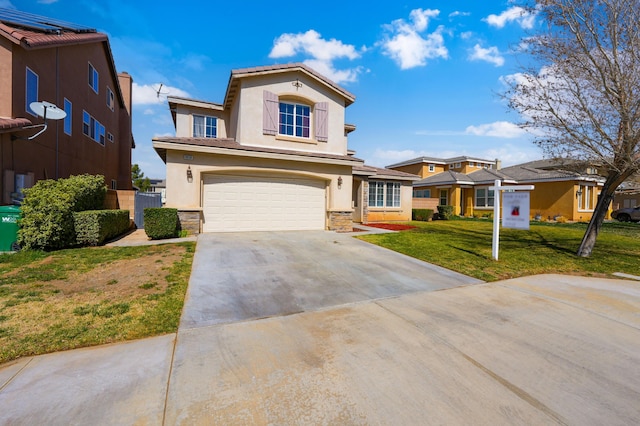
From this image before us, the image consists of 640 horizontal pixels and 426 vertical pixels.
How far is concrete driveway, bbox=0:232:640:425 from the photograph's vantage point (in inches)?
90.7

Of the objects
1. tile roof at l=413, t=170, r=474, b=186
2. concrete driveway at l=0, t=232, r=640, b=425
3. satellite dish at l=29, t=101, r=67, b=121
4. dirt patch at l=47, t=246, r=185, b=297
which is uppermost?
satellite dish at l=29, t=101, r=67, b=121

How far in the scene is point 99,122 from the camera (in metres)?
17.8

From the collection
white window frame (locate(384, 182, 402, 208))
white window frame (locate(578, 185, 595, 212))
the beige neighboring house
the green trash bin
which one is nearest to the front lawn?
the green trash bin

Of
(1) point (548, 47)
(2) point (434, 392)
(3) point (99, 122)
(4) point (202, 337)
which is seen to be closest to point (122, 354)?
(4) point (202, 337)

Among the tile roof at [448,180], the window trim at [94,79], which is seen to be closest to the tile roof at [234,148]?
the window trim at [94,79]

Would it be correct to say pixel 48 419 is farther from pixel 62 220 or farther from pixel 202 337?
pixel 62 220

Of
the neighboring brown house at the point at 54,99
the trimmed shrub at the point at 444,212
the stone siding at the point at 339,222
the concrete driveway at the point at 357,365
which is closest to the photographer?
the concrete driveway at the point at 357,365

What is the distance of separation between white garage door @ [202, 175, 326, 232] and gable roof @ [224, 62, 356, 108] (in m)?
4.35

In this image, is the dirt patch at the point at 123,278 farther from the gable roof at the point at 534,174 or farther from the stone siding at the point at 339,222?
the gable roof at the point at 534,174

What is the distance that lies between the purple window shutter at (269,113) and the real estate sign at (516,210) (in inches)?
358

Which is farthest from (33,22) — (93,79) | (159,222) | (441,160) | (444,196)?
(441,160)

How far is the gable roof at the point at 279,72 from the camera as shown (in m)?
11.9

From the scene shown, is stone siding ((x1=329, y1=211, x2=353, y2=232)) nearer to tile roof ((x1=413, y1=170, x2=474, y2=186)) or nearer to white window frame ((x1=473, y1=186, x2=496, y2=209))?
tile roof ((x1=413, y1=170, x2=474, y2=186))

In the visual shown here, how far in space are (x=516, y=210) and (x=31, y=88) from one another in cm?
1719
